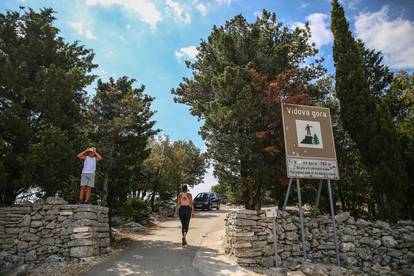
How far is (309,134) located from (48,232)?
320 inches

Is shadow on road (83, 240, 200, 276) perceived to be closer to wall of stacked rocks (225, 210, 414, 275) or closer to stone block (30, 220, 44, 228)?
wall of stacked rocks (225, 210, 414, 275)

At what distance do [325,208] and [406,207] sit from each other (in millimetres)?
3143

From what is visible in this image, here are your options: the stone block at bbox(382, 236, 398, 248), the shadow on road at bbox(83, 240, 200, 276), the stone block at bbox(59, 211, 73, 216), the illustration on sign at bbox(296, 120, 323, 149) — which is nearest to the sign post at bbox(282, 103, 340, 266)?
the illustration on sign at bbox(296, 120, 323, 149)

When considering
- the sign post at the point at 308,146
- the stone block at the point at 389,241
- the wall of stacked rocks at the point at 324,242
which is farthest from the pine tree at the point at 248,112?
the stone block at the point at 389,241

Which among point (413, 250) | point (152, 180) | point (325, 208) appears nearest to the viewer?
point (413, 250)

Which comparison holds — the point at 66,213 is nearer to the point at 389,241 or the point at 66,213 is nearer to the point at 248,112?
the point at 248,112

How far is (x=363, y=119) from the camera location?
10.3 meters

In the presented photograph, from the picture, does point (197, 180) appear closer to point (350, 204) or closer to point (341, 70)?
point (350, 204)

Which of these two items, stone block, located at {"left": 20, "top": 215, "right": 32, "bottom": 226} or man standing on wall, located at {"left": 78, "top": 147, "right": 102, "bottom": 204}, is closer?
stone block, located at {"left": 20, "top": 215, "right": 32, "bottom": 226}

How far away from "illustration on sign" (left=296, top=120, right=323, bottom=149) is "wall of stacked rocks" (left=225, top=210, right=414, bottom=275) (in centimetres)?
228

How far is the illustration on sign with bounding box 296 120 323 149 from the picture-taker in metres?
8.95

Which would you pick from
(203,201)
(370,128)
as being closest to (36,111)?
(370,128)

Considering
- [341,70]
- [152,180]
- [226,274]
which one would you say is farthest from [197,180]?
[226,274]

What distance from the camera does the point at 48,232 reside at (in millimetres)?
7715
